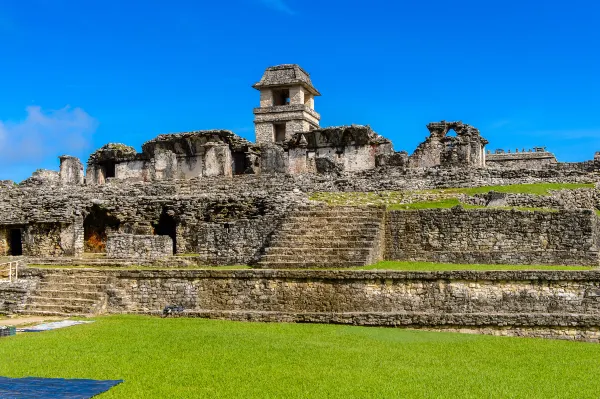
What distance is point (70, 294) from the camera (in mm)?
16922

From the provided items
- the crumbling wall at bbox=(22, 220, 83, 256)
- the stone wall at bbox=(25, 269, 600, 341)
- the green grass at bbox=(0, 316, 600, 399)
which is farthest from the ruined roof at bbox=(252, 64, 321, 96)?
the green grass at bbox=(0, 316, 600, 399)

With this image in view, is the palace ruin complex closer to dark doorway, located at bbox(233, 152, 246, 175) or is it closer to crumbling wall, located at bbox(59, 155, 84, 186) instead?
dark doorway, located at bbox(233, 152, 246, 175)

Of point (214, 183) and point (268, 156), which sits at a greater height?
point (268, 156)

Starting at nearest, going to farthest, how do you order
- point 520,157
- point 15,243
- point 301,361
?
point 301,361 → point 15,243 → point 520,157

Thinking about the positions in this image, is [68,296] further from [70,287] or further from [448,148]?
[448,148]

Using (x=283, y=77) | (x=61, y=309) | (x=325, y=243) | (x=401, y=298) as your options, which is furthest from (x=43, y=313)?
(x=283, y=77)

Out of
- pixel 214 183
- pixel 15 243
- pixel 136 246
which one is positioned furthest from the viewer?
pixel 214 183

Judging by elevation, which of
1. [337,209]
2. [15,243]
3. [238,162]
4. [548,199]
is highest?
[238,162]

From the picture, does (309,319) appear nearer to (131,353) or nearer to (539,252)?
(131,353)

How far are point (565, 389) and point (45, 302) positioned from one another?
490 inches

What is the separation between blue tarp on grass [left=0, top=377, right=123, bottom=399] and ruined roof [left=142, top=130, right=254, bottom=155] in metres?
21.9

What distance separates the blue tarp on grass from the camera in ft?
28.6

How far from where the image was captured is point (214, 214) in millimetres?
21484

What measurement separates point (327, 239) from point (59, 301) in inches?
269
